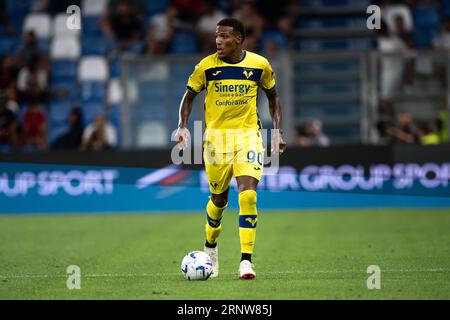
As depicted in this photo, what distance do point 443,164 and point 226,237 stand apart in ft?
20.6

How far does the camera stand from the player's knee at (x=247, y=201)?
9.66 metres

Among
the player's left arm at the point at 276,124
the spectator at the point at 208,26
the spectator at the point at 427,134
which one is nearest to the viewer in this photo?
the player's left arm at the point at 276,124

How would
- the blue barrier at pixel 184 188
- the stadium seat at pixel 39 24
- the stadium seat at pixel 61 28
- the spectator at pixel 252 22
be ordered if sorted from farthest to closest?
the stadium seat at pixel 39 24
the stadium seat at pixel 61 28
the spectator at pixel 252 22
the blue barrier at pixel 184 188

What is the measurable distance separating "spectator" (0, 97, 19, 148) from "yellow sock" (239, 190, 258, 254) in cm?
1286

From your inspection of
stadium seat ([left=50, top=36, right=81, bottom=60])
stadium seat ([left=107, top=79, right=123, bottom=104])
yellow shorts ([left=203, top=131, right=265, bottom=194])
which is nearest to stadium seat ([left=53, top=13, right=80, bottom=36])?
stadium seat ([left=50, top=36, right=81, bottom=60])

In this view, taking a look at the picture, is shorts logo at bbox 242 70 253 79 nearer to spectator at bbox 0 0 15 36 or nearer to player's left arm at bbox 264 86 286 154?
player's left arm at bbox 264 86 286 154

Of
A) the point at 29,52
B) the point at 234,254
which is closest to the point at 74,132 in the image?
the point at 29,52

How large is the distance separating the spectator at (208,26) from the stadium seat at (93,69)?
2.36 m

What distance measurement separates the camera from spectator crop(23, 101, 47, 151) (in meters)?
21.8

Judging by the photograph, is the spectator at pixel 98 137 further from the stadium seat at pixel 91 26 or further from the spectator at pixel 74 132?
the stadium seat at pixel 91 26

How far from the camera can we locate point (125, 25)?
23234 millimetres

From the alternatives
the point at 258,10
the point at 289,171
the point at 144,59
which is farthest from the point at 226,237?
the point at 258,10

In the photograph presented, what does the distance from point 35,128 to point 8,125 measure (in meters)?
0.59

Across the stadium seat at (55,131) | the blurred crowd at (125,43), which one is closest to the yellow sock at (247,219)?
the blurred crowd at (125,43)
